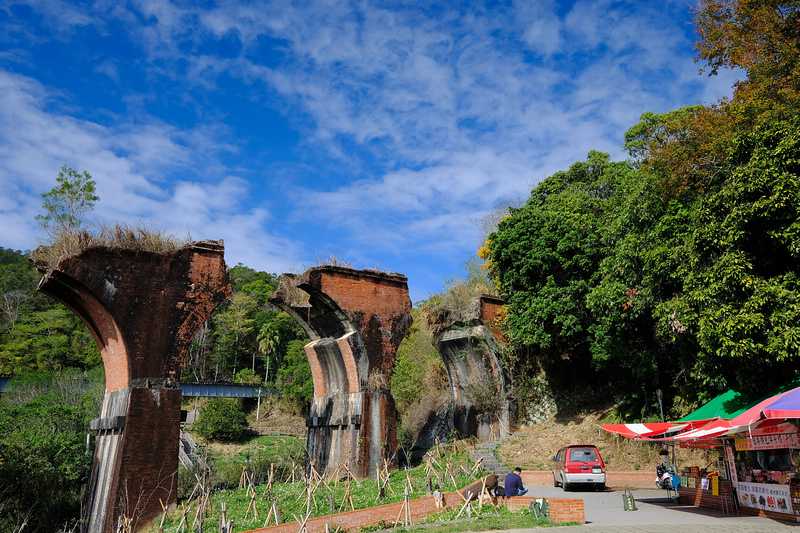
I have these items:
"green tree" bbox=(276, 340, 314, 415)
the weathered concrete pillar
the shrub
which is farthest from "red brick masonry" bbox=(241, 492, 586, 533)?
"green tree" bbox=(276, 340, 314, 415)

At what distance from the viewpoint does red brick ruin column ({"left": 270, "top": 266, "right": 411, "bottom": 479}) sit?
60.1ft

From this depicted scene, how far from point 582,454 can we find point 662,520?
17.5 ft

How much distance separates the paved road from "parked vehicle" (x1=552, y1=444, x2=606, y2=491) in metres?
1.31

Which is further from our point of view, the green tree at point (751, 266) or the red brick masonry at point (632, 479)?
the red brick masonry at point (632, 479)

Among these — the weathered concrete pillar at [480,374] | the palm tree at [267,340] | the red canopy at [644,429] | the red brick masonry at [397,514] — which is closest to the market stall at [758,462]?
the red canopy at [644,429]

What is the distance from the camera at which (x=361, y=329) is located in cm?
1922

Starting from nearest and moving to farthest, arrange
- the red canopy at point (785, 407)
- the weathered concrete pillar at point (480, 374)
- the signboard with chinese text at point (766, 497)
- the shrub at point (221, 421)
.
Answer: the red canopy at point (785, 407) → the signboard with chinese text at point (766, 497) → the weathered concrete pillar at point (480, 374) → the shrub at point (221, 421)

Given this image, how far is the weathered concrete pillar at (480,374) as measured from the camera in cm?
2236

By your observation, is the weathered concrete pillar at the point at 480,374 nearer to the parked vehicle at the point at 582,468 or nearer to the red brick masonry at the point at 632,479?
the red brick masonry at the point at 632,479

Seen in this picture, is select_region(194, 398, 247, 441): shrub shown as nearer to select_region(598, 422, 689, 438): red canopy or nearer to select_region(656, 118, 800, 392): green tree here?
select_region(598, 422, 689, 438): red canopy

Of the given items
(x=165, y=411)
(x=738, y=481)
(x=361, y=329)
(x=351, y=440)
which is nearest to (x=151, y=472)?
(x=165, y=411)

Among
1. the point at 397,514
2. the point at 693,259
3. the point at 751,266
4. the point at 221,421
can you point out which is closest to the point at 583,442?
the point at 693,259

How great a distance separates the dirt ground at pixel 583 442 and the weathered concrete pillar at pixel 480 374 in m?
1.23

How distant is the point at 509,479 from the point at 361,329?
28.3 ft
